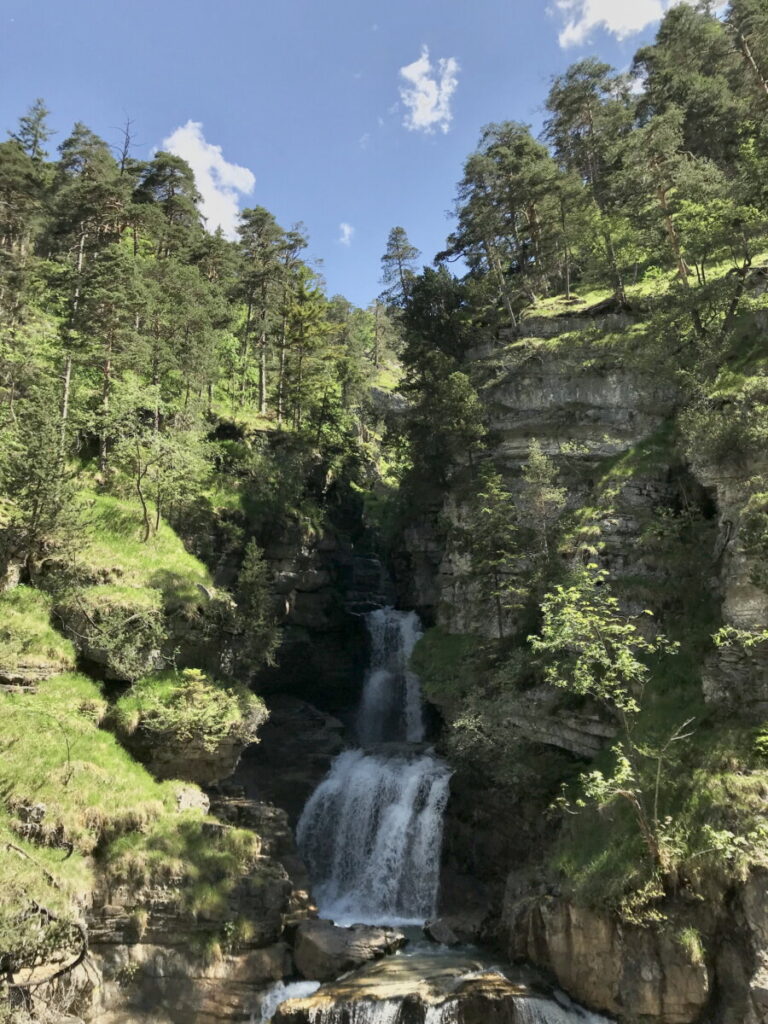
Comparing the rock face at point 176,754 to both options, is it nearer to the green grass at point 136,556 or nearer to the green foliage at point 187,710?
the green foliage at point 187,710

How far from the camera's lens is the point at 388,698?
113 feet

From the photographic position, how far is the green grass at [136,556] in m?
24.1

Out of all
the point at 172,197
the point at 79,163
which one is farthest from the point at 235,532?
the point at 79,163

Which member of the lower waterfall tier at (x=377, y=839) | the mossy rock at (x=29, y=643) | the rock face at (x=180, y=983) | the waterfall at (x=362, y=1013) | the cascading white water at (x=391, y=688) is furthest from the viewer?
the cascading white water at (x=391, y=688)

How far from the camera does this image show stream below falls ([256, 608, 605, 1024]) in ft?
49.3

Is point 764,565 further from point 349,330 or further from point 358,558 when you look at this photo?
point 349,330

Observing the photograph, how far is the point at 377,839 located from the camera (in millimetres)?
23734

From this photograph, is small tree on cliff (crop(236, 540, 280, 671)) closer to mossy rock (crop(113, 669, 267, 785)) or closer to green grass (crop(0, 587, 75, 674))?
mossy rock (crop(113, 669, 267, 785))

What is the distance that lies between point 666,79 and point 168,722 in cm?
5305

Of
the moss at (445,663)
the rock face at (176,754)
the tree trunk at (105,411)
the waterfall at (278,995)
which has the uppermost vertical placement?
the tree trunk at (105,411)

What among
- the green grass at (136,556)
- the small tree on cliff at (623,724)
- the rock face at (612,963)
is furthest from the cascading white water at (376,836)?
the green grass at (136,556)

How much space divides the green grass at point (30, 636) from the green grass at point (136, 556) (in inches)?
96.3

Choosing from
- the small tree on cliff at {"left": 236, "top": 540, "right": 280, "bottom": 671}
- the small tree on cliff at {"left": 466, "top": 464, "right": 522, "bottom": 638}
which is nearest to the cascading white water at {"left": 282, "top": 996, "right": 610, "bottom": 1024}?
the small tree on cliff at {"left": 236, "top": 540, "right": 280, "bottom": 671}

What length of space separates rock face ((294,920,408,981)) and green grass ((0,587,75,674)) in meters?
12.5
